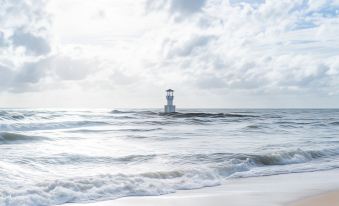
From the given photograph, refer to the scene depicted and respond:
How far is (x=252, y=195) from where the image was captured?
8.17m

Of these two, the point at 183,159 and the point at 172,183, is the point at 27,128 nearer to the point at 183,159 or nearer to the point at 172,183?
the point at 183,159

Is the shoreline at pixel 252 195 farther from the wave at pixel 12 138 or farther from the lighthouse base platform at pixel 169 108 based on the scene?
the lighthouse base platform at pixel 169 108

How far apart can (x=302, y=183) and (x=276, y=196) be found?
2.08m

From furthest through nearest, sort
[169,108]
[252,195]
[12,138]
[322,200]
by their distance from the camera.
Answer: [169,108]
[12,138]
[252,195]
[322,200]

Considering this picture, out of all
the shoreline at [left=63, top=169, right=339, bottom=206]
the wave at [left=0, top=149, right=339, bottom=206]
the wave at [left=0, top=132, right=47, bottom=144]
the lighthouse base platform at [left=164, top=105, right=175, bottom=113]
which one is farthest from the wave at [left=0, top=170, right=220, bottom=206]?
the lighthouse base platform at [left=164, top=105, right=175, bottom=113]

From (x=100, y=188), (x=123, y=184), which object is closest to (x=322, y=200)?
(x=123, y=184)

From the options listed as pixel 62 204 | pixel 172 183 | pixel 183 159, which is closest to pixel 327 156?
pixel 183 159

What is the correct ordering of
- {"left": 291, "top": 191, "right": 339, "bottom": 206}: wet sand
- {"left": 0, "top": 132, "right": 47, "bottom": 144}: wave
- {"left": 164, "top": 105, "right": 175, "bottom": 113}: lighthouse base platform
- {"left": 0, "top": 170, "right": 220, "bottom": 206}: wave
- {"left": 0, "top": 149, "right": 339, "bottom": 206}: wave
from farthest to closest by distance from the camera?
{"left": 164, "top": 105, "right": 175, "bottom": 113}: lighthouse base platform, {"left": 0, "top": 132, "right": 47, "bottom": 144}: wave, {"left": 0, "top": 149, "right": 339, "bottom": 206}: wave, {"left": 0, "top": 170, "right": 220, "bottom": 206}: wave, {"left": 291, "top": 191, "right": 339, "bottom": 206}: wet sand

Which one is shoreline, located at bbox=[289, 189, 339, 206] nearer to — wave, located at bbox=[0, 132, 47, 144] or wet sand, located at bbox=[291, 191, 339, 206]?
wet sand, located at bbox=[291, 191, 339, 206]

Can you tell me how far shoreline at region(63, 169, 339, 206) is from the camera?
7.56 metres

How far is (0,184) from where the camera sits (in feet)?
29.5

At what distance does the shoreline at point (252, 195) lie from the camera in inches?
298

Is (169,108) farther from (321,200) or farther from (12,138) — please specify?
(321,200)

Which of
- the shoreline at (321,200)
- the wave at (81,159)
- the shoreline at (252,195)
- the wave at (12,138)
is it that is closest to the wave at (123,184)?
the shoreline at (252,195)
